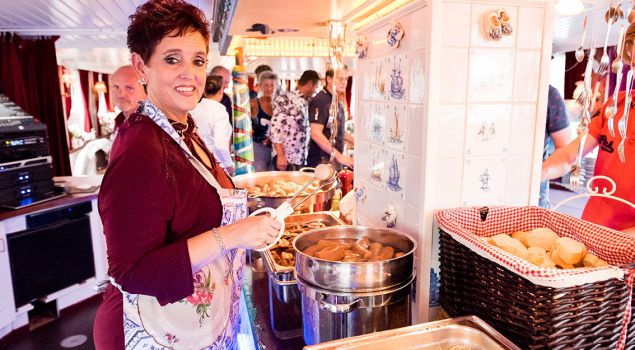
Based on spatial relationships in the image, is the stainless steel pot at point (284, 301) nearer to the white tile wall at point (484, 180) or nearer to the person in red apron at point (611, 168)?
the white tile wall at point (484, 180)

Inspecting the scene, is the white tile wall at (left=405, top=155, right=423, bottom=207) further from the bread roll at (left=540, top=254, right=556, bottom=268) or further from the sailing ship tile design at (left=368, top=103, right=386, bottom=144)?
the bread roll at (left=540, top=254, right=556, bottom=268)

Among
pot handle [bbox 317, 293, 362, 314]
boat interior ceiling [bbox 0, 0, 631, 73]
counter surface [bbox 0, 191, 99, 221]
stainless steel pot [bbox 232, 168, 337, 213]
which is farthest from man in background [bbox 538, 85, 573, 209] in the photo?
counter surface [bbox 0, 191, 99, 221]

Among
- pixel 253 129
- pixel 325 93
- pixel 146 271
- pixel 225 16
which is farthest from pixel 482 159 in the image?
pixel 253 129

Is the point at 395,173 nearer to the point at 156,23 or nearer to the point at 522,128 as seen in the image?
the point at 522,128

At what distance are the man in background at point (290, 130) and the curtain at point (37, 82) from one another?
2527 millimetres

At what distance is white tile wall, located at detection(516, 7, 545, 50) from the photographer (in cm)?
114

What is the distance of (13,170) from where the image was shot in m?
3.01

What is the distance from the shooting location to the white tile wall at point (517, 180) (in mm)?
1236

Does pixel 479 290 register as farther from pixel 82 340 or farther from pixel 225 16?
pixel 82 340

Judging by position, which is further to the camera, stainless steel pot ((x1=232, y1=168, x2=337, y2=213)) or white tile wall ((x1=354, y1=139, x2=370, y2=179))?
stainless steel pot ((x1=232, y1=168, x2=337, y2=213))

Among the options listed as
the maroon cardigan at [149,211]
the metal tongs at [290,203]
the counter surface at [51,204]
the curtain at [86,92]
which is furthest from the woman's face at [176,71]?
the curtain at [86,92]

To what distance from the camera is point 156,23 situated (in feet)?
3.56

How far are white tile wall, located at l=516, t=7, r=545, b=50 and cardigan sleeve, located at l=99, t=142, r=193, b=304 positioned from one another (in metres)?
0.95

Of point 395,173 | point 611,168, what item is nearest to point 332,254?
point 395,173
